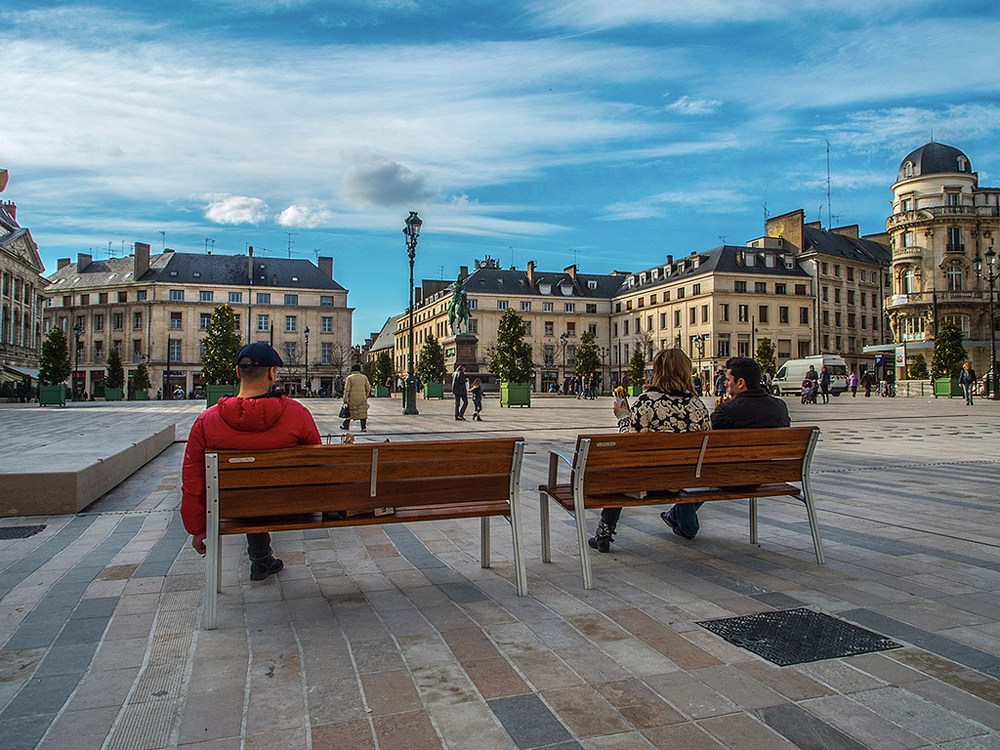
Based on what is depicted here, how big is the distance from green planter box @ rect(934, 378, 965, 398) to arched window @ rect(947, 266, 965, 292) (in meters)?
22.1

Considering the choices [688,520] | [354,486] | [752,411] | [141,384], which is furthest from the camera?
[141,384]

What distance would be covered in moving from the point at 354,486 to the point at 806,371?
156 ft

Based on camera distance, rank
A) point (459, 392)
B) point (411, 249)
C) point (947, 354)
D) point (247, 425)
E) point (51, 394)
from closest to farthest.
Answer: point (247, 425)
point (459, 392)
point (411, 249)
point (51, 394)
point (947, 354)

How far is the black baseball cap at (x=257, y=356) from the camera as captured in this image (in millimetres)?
3956

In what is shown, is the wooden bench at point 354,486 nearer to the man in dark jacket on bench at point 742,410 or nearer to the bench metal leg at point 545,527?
the bench metal leg at point 545,527

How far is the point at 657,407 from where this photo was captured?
496 centimetres

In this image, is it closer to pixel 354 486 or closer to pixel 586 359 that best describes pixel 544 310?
pixel 586 359

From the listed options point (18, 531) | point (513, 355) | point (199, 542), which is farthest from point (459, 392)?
point (513, 355)

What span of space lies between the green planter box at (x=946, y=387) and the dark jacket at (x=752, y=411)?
130ft

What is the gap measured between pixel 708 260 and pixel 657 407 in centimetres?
6783

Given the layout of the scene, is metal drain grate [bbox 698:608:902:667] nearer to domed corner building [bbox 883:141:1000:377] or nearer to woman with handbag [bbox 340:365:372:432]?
woman with handbag [bbox 340:365:372:432]

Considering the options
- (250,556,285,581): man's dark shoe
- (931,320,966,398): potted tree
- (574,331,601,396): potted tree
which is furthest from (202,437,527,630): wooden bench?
(574,331,601,396): potted tree

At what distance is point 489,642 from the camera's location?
10.4 ft

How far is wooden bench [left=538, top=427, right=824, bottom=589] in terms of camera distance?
13.4 feet
